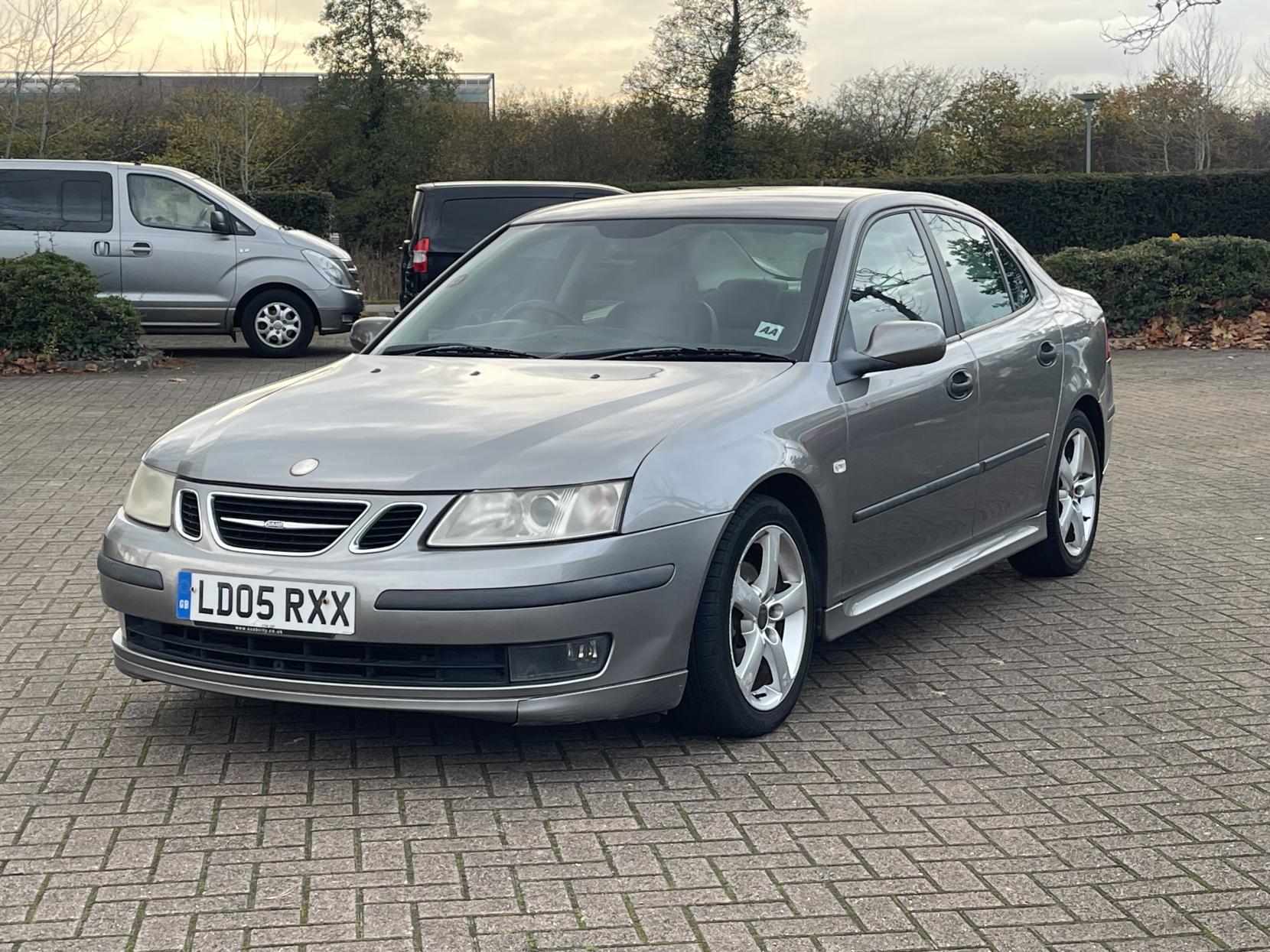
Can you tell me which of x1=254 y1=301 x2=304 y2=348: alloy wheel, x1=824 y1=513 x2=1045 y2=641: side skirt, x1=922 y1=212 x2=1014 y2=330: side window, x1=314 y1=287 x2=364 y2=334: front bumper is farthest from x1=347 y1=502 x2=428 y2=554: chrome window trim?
x1=254 y1=301 x2=304 y2=348: alloy wheel

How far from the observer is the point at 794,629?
468 cm

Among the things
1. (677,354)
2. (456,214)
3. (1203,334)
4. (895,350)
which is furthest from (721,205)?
(1203,334)

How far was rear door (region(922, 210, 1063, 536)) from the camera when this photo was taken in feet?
19.1

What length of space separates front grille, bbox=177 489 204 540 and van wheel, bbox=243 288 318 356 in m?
12.4

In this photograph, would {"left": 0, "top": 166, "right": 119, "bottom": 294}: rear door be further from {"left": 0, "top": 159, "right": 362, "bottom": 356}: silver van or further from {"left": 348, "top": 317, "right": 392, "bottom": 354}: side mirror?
{"left": 348, "top": 317, "right": 392, "bottom": 354}: side mirror

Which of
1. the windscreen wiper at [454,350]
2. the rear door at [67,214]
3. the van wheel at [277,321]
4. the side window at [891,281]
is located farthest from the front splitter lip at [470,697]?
the rear door at [67,214]

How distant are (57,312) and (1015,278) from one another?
36.3 feet

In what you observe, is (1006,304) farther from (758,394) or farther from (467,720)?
(467,720)

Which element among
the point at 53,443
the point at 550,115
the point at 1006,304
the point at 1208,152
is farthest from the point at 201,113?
the point at 1006,304

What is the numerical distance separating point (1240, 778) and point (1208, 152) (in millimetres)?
52631

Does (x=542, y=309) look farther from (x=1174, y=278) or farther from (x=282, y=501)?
(x=1174, y=278)

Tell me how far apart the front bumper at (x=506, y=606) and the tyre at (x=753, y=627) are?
0.08 m

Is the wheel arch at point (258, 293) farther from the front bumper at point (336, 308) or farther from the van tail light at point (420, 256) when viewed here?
the van tail light at point (420, 256)

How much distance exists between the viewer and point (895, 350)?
16.1ft
